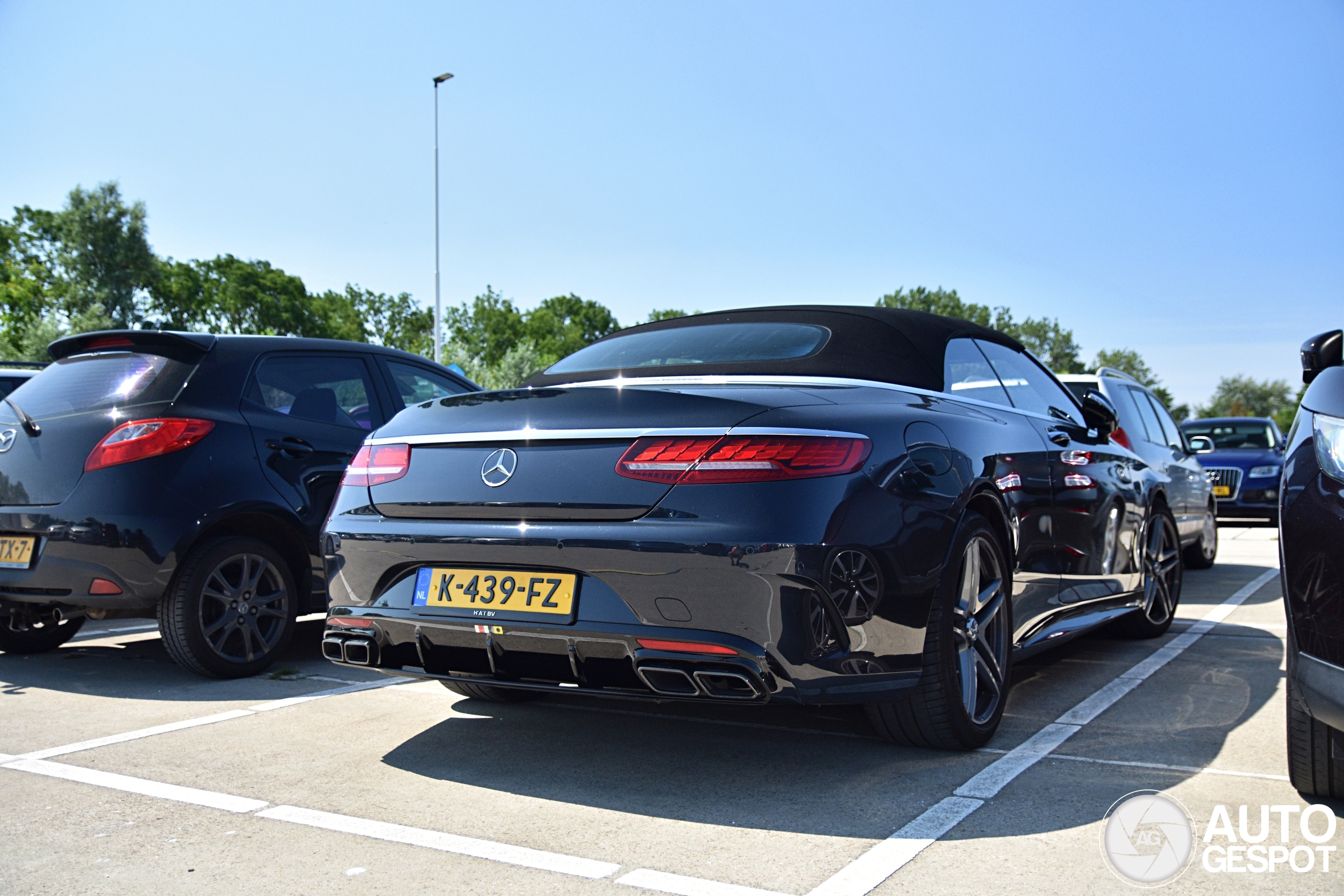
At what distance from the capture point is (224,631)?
5180mm

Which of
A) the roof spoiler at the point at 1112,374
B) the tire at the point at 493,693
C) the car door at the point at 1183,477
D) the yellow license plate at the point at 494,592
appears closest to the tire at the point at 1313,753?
the yellow license plate at the point at 494,592

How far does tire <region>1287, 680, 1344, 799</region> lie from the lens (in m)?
3.10

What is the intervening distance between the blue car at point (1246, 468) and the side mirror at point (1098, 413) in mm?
10979

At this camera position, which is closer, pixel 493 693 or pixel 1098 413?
pixel 493 693

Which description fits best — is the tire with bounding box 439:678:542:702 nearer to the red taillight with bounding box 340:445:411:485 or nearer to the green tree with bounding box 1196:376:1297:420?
the red taillight with bounding box 340:445:411:485

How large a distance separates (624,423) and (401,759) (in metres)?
1.43

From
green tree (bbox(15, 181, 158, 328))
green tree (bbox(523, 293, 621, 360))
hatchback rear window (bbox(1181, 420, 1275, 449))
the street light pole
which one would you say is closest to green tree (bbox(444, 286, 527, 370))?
green tree (bbox(523, 293, 621, 360))

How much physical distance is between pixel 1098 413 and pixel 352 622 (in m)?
3.63

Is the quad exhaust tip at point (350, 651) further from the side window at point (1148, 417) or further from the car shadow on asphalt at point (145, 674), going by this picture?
the side window at point (1148, 417)

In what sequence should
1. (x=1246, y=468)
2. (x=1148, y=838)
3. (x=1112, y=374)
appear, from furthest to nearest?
→ (x=1246, y=468) → (x=1112, y=374) → (x=1148, y=838)

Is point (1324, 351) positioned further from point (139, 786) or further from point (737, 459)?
point (139, 786)

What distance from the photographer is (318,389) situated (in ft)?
19.4

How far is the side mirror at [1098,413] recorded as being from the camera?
5.43 metres

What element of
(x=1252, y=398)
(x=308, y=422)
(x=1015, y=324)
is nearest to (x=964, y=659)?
(x=308, y=422)
